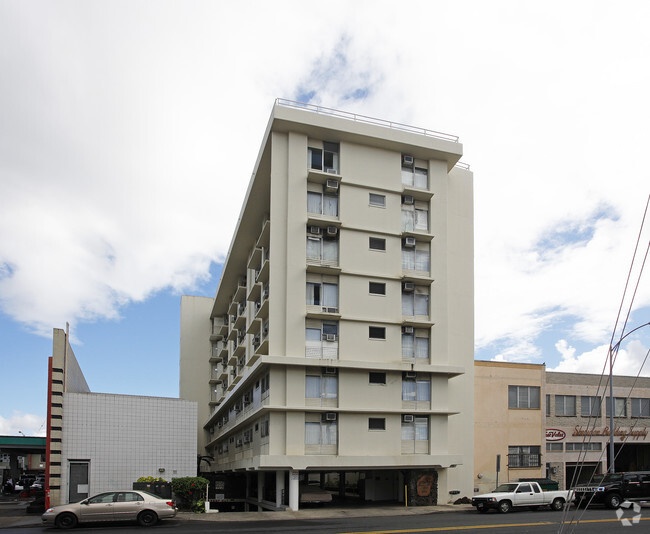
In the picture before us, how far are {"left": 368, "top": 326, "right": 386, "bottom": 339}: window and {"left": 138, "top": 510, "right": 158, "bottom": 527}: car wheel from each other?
15.3 meters

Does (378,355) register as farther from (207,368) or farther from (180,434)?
(207,368)

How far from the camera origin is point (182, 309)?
72812mm

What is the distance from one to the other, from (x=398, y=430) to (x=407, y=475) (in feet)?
10.3

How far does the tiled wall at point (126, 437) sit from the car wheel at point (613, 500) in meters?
22.5

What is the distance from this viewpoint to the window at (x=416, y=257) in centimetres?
3775

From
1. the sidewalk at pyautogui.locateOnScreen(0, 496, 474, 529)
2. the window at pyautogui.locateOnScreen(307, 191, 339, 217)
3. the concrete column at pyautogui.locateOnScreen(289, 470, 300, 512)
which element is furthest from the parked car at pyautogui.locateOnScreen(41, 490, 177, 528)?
the window at pyautogui.locateOnScreen(307, 191, 339, 217)

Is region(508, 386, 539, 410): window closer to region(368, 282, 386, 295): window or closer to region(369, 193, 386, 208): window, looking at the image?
region(368, 282, 386, 295): window

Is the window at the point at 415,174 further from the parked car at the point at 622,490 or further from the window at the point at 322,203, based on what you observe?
the parked car at the point at 622,490

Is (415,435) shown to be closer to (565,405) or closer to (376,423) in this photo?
(376,423)

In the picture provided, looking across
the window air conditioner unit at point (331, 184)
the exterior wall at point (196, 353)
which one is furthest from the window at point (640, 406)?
the exterior wall at point (196, 353)

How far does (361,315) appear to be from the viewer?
3591 centimetres

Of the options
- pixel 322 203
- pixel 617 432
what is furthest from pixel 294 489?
pixel 617 432

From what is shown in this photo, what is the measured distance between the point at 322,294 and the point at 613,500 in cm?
1807

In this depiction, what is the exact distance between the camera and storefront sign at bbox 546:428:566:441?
48.1m
